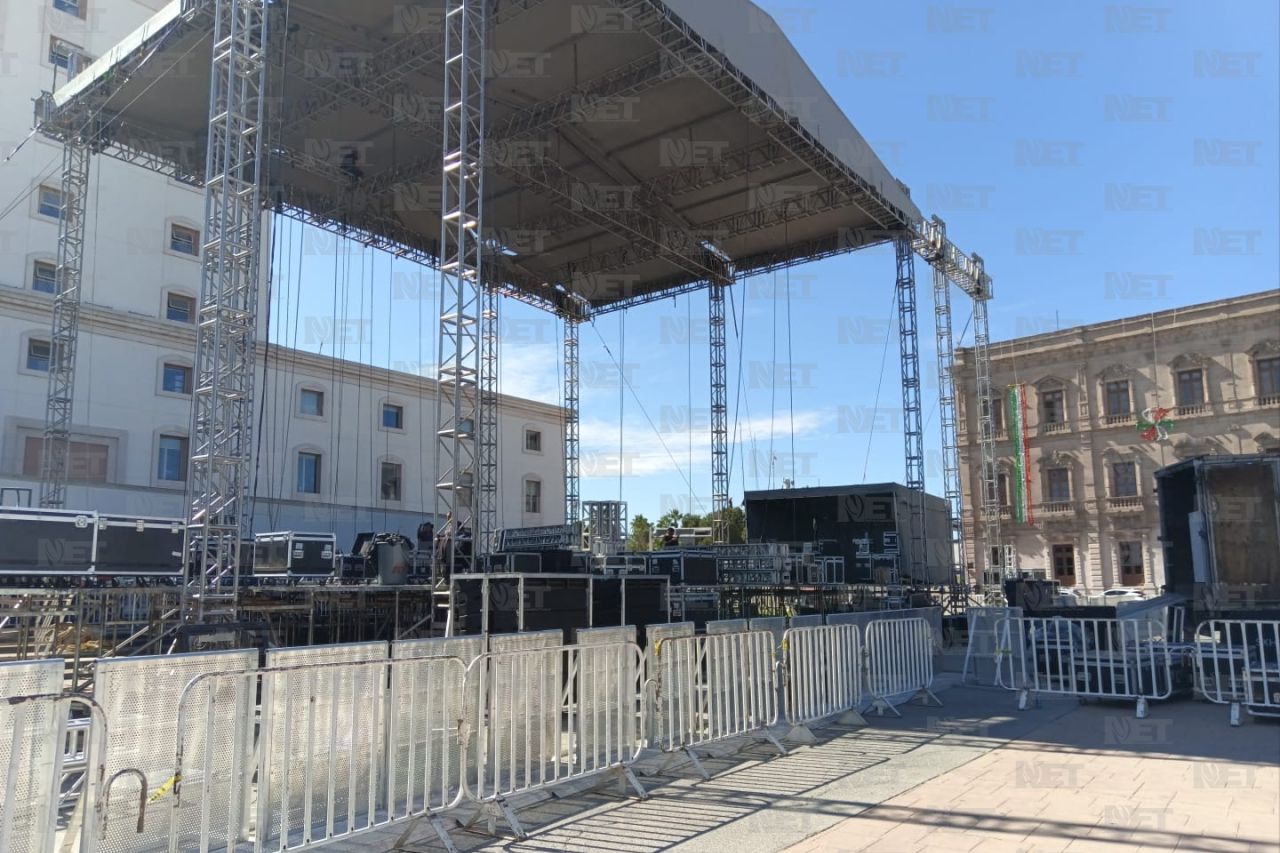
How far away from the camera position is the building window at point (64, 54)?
2969 cm

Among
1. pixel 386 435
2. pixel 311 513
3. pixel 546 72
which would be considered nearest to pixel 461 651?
pixel 546 72

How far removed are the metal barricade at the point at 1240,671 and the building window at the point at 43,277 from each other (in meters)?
31.1

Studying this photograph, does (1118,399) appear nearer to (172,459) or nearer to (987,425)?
(987,425)

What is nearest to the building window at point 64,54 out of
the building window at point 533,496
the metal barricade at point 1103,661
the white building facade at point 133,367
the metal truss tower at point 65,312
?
the white building facade at point 133,367

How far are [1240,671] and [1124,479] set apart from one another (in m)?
38.4

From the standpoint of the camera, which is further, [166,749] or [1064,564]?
[1064,564]

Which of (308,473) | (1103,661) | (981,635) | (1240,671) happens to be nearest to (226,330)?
(981,635)

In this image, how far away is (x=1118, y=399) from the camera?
4634 centimetres

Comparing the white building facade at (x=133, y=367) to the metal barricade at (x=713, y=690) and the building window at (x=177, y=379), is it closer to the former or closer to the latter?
the building window at (x=177, y=379)

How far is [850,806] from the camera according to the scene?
6.44 m

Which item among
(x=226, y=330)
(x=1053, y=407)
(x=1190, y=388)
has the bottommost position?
(x=226, y=330)

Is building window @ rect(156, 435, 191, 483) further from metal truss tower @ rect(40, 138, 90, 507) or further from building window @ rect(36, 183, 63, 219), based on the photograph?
building window @ rect(36, 183, 63, 219)

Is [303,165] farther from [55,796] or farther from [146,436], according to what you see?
[55,796]

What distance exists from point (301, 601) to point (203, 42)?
11673 mm
